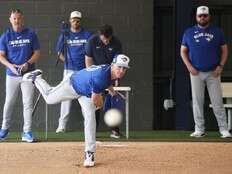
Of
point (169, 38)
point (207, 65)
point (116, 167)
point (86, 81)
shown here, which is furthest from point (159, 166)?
point (169, 38)

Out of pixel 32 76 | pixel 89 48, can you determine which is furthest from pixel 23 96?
pixel 89 48

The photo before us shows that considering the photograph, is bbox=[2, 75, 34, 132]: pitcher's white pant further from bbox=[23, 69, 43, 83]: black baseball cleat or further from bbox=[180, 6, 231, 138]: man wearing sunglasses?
bbox=[180, 6, 231, 138]: man wearing sunglasses

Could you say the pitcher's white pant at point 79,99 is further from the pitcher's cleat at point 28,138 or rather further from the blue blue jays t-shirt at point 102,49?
the blue blue jays t-shirt at point 102,49

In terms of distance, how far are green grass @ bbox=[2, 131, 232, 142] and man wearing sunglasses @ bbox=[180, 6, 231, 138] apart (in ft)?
1.08

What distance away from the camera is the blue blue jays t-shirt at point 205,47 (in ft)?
33.9

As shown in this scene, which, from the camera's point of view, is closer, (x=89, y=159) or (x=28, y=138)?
(x=89, y=159)

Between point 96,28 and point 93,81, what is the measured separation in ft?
14.3

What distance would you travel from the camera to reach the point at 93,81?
7996 mm

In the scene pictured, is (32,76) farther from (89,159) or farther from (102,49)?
(89,159)

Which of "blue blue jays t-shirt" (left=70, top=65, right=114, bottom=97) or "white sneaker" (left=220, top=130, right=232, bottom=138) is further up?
"blue blue jays t-shirt" (left=70, top=65, right=114, bottom=97)

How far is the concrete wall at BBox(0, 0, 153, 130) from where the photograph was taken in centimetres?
1215

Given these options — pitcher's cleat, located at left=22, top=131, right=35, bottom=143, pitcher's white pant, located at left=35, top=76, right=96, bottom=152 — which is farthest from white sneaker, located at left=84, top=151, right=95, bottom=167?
pitcher's cleat, located at left=22, top=131, right=35, bottom=143

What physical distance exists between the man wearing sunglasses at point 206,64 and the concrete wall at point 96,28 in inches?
74.2

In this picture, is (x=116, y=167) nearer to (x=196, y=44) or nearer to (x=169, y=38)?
(x=196, y=44)
